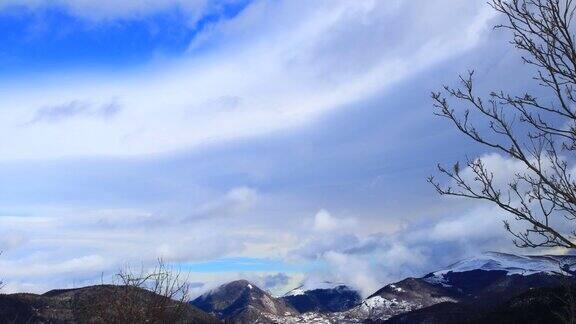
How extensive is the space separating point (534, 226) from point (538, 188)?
33.4 inches

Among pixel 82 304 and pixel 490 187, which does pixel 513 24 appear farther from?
pixel 82 304

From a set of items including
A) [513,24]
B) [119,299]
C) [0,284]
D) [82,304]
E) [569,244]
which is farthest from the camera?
[0,284]

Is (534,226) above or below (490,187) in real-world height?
below

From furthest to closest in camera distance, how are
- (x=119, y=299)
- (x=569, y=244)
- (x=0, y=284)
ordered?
1. (x=0, y=284)
2. (x=119, y=299)
3. (x=569, y=244)

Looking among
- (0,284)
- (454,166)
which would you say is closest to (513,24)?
(454,166)

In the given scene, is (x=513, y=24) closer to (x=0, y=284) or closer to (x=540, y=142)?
(x=540, y=142)

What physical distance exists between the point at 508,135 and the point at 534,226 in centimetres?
214

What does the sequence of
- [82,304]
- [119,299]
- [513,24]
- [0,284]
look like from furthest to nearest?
[0,284] → [82,304] → [119,299] → [513,24]

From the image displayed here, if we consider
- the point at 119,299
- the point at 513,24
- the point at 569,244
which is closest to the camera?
the point at 569,244

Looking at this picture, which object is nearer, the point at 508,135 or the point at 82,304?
the point at 508,135

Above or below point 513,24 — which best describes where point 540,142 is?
below

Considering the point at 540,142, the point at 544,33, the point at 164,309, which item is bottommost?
the point at 164,309

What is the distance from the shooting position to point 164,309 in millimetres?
17469

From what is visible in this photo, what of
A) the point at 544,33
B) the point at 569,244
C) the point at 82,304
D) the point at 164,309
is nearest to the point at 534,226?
the point at 569,244
